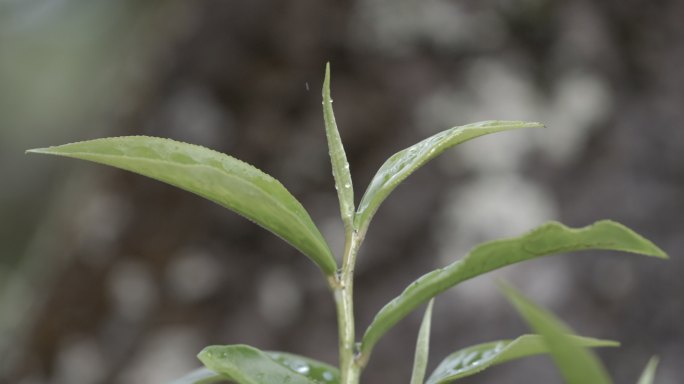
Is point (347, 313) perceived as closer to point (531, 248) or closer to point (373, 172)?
point (531, 248)

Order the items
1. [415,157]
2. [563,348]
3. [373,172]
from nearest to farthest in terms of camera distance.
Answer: [563,348], [415,157], [373,172]

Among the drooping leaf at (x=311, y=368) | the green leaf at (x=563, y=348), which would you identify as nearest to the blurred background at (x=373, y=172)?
the drooping leaf at (x=311, y=368)

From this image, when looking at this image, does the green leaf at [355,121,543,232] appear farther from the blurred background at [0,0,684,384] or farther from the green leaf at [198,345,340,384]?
the blurred background at [0,0,684,384]

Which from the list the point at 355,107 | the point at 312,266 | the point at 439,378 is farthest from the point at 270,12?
the point at 439,378

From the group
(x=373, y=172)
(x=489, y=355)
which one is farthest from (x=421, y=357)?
(x=373, y=172)

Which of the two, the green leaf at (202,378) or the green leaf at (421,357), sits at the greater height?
the green leaf at (421,357)

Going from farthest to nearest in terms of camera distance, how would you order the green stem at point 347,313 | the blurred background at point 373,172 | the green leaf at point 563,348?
the blurred background at point 373,172 < the green stem at point 347,313 < the green leaf at point 563,348

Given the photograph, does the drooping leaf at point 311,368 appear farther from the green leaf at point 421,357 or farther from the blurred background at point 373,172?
the blurred background at point 373,172
